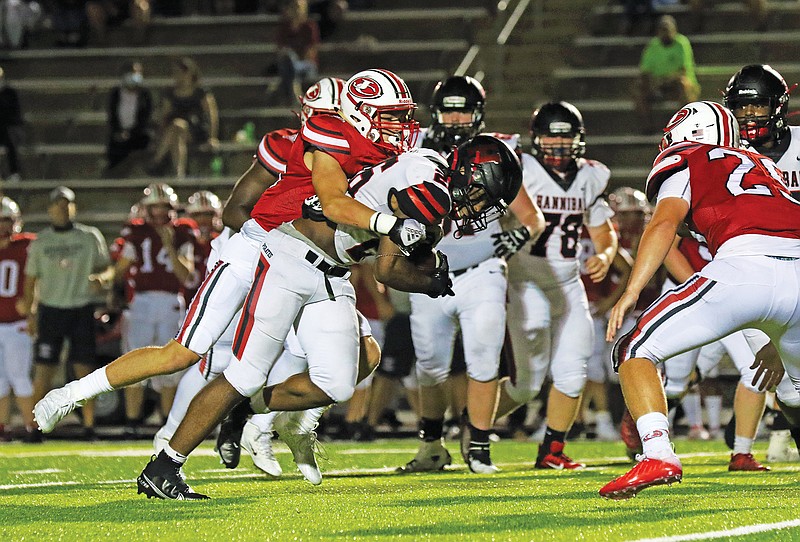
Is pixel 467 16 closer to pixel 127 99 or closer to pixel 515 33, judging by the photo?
pixel 515 33

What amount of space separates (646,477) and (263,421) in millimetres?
2297

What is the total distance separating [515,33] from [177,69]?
364cm

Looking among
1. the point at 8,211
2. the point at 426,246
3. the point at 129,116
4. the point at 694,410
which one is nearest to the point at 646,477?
the point at 426,246

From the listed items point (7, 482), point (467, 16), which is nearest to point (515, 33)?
point (467, 16)

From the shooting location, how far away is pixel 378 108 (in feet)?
18.4

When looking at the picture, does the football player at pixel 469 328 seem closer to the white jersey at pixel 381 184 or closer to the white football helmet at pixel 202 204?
the white jersey at pixel 381 184

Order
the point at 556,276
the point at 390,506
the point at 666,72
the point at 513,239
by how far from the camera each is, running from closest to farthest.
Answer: the point at 390,506 < the point at 513,239 < the point at 556,276 < the point at 666,72

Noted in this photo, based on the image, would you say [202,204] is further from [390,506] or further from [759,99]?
[390,506]

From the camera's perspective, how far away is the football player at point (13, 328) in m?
10.7

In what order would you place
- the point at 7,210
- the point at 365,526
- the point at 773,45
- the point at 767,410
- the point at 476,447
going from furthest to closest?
the point at 773,45, the point at 7,210, the point at 767,410, the point at 476,447, the point at 365,526

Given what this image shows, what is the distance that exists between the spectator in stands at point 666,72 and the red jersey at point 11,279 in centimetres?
606

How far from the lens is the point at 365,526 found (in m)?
Result: 4.57

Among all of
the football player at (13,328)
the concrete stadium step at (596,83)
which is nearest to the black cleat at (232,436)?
the football player at (13,328)

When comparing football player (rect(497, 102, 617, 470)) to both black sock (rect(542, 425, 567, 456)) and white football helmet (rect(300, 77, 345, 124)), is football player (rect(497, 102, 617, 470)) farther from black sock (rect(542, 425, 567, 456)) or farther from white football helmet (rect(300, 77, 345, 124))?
white football helmet (rect(300, 77, 345, 124))
